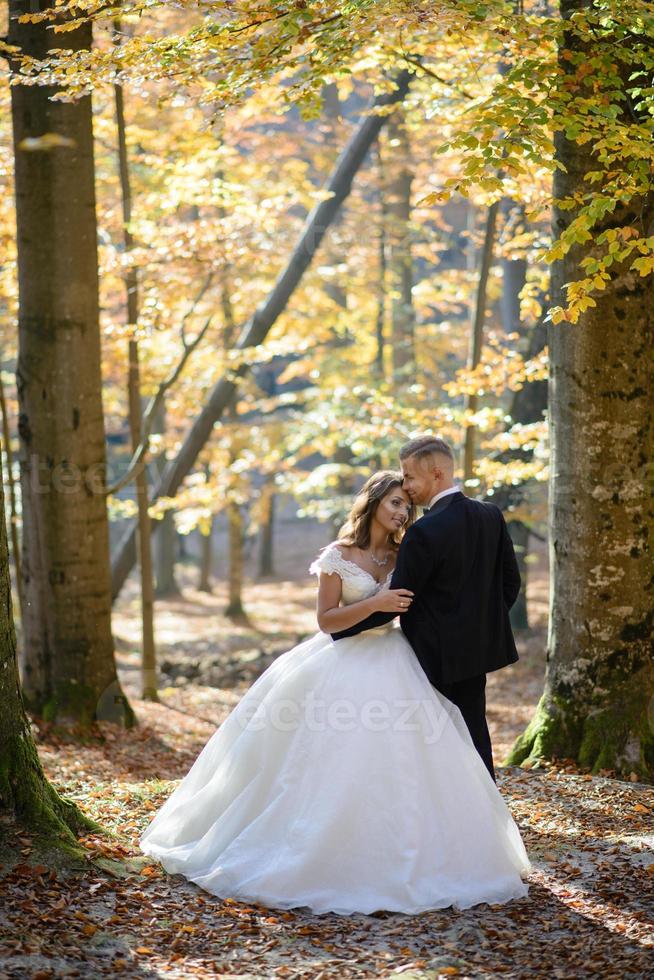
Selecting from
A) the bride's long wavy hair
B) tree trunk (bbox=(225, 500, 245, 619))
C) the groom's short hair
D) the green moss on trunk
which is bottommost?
tree trunk (bbox=(225, 500, 245, 619))

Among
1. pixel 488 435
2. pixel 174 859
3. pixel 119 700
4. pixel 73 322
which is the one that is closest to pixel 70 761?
pixel 119 700

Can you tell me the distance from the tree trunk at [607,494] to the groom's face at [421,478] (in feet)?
6.15

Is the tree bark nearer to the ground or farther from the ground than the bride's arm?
farther from the ground

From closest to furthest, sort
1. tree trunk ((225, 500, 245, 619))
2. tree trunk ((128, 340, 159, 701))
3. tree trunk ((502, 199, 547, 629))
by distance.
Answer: tree trunk ((128, 340, 159, 701)), tree trunk ((502, 199, 547, 629)), tree trunk ((225, 500, 245, 619))

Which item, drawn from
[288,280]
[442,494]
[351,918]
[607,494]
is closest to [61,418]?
[442,494]

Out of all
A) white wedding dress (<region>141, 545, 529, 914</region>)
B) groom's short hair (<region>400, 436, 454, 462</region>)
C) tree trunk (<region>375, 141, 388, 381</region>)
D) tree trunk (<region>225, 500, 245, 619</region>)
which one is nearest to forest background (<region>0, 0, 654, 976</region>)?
white wedding dress (<region>141, 545, 529, 914</region>)

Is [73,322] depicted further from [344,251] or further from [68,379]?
[344,251]

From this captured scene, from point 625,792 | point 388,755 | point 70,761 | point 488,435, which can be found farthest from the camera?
point 488,435

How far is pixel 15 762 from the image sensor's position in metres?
4.67

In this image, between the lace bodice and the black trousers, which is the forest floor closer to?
the black trousers

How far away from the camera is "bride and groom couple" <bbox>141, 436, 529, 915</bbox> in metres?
4.55

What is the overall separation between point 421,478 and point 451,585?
0.57 meters

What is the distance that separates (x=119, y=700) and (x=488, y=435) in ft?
30.9

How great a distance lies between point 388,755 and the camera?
4.69 m
